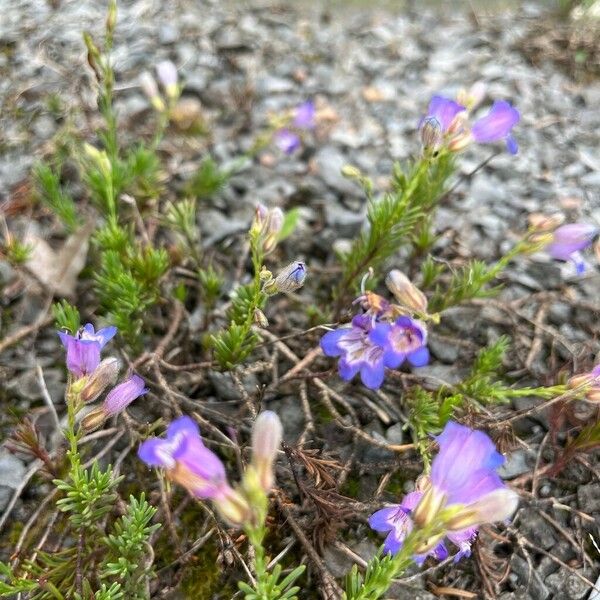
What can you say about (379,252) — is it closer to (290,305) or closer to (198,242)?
(290,305)

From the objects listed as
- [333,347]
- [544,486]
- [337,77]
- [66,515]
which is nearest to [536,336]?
[544,486]

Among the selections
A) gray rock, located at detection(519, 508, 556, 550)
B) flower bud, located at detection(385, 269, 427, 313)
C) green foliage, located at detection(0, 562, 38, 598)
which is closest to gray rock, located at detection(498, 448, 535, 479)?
gray rock, located at detection(519, 508, 556, 550)

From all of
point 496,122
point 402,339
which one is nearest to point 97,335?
point 402,339

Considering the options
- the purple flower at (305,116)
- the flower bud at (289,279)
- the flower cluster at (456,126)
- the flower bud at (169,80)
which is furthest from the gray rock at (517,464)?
the flower bud at (169,80)

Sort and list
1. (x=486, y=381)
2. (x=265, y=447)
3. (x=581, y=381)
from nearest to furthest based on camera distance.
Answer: (x=265, y=447), (x=581, y=381), (x=486, y=381)

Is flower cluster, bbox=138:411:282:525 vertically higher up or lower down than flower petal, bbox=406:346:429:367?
higher up

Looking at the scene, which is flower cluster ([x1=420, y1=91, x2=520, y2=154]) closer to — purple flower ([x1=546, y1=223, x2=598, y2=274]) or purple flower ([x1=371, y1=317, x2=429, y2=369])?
purple flower ([x1=546, y1=223, x2=598, y2=274])

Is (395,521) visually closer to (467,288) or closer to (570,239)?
(467,288)
